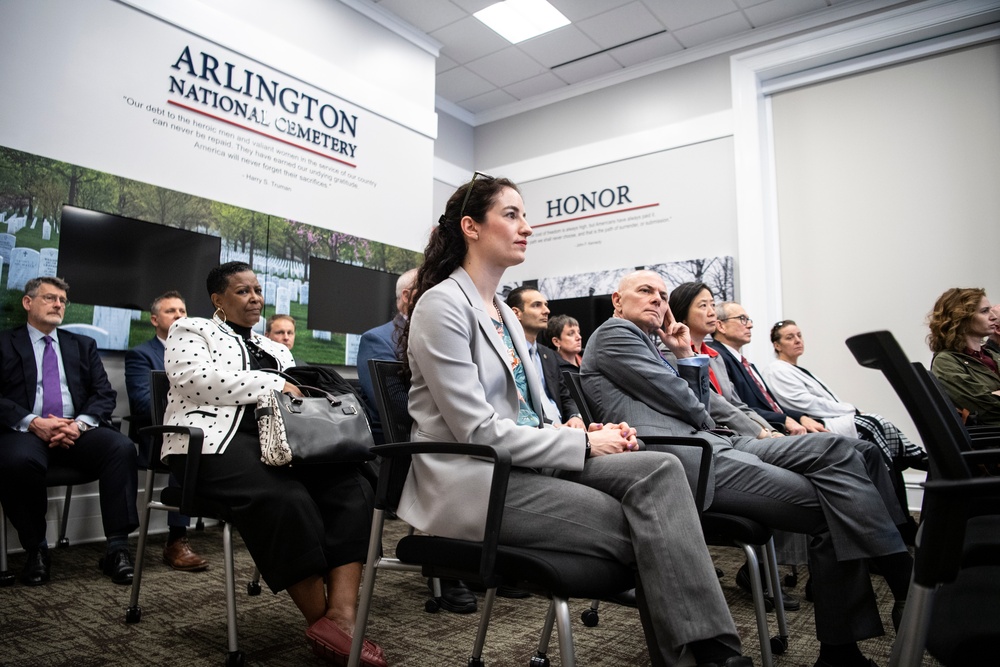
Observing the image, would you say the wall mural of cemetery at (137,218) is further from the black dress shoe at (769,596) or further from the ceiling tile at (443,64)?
the black dress shoe at (769,596)

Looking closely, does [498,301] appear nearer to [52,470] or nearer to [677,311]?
[677,311]

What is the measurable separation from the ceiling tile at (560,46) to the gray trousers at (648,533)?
5.77 meters

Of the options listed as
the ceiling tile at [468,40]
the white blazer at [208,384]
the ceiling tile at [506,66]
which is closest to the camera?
the white blazer at [208,384]

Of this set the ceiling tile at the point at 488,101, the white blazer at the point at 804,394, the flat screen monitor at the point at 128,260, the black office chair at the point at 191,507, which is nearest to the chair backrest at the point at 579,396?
the black office chair at the point at 191,507

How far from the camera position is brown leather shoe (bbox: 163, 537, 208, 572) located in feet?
10.4

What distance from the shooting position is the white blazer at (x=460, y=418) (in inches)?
55.9

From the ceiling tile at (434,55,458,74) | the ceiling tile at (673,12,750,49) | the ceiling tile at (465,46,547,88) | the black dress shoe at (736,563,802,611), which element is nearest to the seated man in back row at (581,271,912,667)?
the black dress shoe at (736,563,802,611)

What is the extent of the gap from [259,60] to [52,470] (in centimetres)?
317

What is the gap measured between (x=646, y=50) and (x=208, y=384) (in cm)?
584

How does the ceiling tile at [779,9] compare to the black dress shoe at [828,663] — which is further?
the ceiling tile at [779,9]

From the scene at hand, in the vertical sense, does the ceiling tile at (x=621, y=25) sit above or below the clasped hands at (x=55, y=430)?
above

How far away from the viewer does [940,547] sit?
99cm

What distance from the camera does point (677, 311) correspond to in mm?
3037

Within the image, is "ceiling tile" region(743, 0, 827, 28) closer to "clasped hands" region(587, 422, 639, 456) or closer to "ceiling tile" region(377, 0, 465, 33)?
"ceiling tile" region(377, 0, 465, 33)
